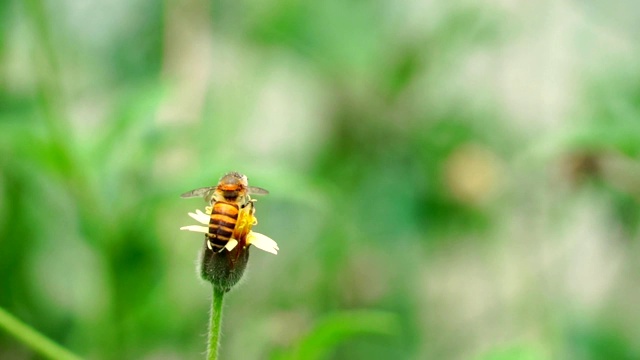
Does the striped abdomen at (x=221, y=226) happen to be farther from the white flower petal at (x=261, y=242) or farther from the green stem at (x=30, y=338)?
the green stem at (x=30, y=338)

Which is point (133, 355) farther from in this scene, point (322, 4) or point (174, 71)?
point (322, 4)

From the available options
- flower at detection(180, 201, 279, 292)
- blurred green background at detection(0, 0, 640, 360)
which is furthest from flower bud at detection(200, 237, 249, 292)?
blurred green background at detection(0, 0, 640, 360)

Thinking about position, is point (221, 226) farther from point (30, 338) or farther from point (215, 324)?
point (30, 338)

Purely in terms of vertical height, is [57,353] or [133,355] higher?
[133,355]

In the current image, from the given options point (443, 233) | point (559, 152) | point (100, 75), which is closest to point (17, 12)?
point (100, 75)

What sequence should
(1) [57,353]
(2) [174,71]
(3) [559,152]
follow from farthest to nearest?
(2) [174,71] < (3) [559,152] < (1) [57,353]

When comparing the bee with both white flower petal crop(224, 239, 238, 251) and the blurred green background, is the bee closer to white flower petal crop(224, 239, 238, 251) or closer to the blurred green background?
white flower petal crop(224, 239, 238, 251)

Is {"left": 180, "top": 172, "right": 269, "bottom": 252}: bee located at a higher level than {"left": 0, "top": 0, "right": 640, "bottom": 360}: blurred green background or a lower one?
lower

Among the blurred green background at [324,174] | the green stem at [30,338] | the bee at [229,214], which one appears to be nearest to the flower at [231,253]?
the bee at [229,214]
